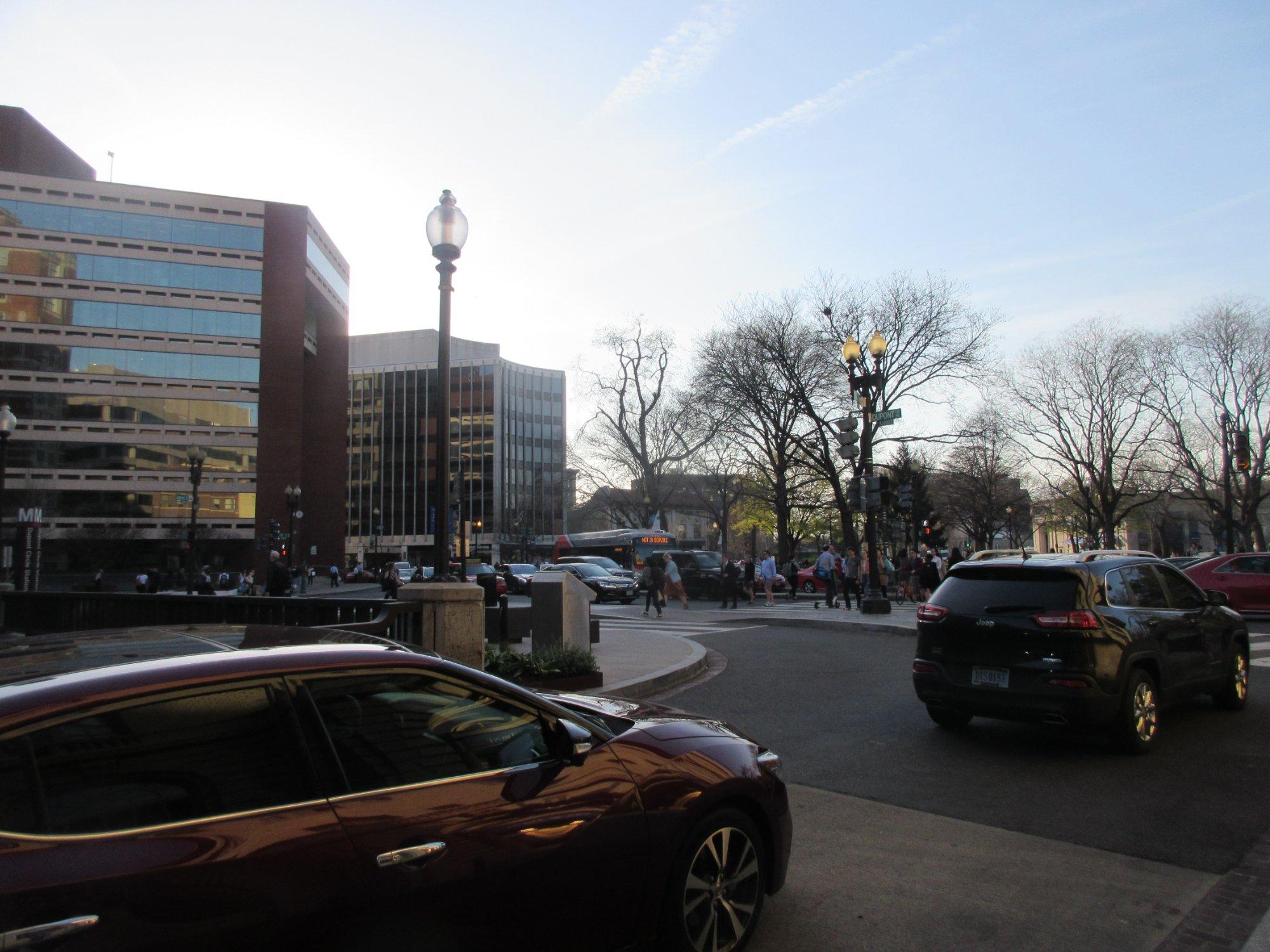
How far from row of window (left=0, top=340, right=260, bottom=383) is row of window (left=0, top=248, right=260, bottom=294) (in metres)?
4.62

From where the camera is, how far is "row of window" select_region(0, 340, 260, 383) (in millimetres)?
53781

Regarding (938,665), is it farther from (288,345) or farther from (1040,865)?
(288,345)

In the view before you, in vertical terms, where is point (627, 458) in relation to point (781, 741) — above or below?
above

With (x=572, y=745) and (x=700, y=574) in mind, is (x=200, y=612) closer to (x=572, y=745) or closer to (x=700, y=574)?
(x=572, y=745)

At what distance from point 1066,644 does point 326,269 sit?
2713 inches

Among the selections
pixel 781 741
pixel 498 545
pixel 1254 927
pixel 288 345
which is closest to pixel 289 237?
pixel 288 345

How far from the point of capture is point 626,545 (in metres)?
44.9

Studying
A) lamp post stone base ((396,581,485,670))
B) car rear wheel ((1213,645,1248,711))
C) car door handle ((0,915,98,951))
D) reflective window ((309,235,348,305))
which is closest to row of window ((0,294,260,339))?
reflective window ((309,235,348,305))

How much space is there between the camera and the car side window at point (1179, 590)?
7.68 meters

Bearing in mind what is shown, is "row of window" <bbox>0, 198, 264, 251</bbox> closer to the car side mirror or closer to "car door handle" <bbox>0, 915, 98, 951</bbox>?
the car side mirror

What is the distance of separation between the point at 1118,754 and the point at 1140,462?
47112mm

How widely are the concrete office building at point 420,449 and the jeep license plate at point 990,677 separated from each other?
91371mm

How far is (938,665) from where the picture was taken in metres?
7.27

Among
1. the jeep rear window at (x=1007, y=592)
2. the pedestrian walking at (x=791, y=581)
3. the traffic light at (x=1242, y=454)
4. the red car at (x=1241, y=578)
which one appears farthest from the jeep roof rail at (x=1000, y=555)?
the pedestrian walking at (x=791, y=581)
